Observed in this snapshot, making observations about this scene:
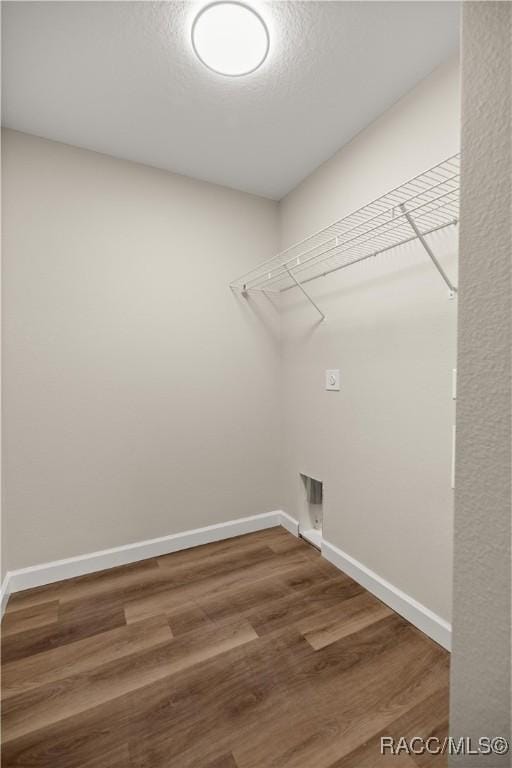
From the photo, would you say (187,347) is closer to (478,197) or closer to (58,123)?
(58,123)

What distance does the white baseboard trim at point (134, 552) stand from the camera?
1.68 metres

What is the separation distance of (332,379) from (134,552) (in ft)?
4.76

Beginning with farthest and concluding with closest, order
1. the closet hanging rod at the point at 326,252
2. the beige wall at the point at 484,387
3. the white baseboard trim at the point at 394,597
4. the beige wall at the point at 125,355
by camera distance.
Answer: the beige wall at the point at 125,355
the closet hanging rod at the point at 326,252
the white baseboard trim at the point at 394,597
the beige wall at the point at 484,387

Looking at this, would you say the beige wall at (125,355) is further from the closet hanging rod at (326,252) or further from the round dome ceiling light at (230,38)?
the round dome ceiling light at (230,38)

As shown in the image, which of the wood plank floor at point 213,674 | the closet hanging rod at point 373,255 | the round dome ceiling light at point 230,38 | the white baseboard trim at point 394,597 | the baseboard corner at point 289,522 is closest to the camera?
the wood plank floor at point 213,674

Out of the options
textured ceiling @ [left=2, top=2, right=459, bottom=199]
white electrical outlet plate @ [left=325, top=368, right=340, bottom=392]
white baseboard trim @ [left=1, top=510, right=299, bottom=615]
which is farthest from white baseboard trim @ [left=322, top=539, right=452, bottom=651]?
textured ceiling @ [left=2, top=2, right=459, bottom=199]

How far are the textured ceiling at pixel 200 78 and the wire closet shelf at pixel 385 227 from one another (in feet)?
1.39

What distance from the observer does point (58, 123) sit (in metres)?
1.58

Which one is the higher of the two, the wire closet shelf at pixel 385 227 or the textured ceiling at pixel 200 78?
the textured ceiling at pixel 200 78

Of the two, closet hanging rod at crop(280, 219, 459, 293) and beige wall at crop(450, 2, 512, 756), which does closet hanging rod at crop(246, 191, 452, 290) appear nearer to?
closet hanging rod at crop(280, 219, 459, 293)

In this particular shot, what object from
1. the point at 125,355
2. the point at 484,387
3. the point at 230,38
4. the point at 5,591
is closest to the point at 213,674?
the point at 5,591

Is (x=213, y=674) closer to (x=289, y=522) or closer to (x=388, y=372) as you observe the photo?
(x=289, y=522)

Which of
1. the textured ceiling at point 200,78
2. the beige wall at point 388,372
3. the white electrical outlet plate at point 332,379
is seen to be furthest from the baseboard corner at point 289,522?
the textured ceiling at point 200,78

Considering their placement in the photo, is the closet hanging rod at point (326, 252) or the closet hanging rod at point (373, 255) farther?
the closet hanging rod at point (326, 252)
